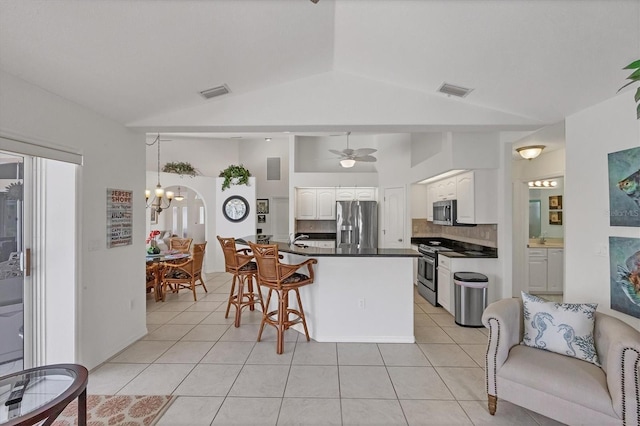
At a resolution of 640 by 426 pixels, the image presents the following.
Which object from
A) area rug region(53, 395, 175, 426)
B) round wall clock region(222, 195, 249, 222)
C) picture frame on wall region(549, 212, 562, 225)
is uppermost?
round wall clock region(222, 195, 249, 222)

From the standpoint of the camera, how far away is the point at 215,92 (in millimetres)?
2801

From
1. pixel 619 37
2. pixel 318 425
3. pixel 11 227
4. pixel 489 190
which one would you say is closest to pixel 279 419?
pixel 318 425

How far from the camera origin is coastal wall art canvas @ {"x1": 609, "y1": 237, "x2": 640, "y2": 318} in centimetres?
217

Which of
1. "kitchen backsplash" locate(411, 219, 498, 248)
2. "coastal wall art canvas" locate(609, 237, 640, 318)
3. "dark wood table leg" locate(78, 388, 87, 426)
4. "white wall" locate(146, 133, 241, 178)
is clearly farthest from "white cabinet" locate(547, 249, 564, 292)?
"white wall" locate(146, 133, 241, 178)

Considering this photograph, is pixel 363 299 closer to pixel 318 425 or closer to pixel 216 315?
pixel 318 425

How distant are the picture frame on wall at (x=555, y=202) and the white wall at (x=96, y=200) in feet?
23.3

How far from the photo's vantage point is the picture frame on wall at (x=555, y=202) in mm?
5531

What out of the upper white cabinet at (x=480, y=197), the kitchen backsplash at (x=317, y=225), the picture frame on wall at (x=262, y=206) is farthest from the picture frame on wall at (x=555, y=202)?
the picture frame on wall at (x=262, y=206)

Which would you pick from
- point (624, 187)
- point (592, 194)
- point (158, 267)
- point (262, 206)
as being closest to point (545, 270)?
point (592, 194)

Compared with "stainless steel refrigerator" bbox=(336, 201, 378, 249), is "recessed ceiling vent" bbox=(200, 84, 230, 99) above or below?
A: above

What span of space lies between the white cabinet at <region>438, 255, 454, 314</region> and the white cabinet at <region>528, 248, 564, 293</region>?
189 cm

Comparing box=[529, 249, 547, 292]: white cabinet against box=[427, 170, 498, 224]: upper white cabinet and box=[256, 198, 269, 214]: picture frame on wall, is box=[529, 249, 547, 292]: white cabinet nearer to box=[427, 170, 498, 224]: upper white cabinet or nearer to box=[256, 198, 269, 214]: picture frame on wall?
box=[427, 170, 498, 224]: upper white cabinet

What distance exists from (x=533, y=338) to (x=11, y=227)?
4368mm

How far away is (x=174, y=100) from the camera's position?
2.78 metres
